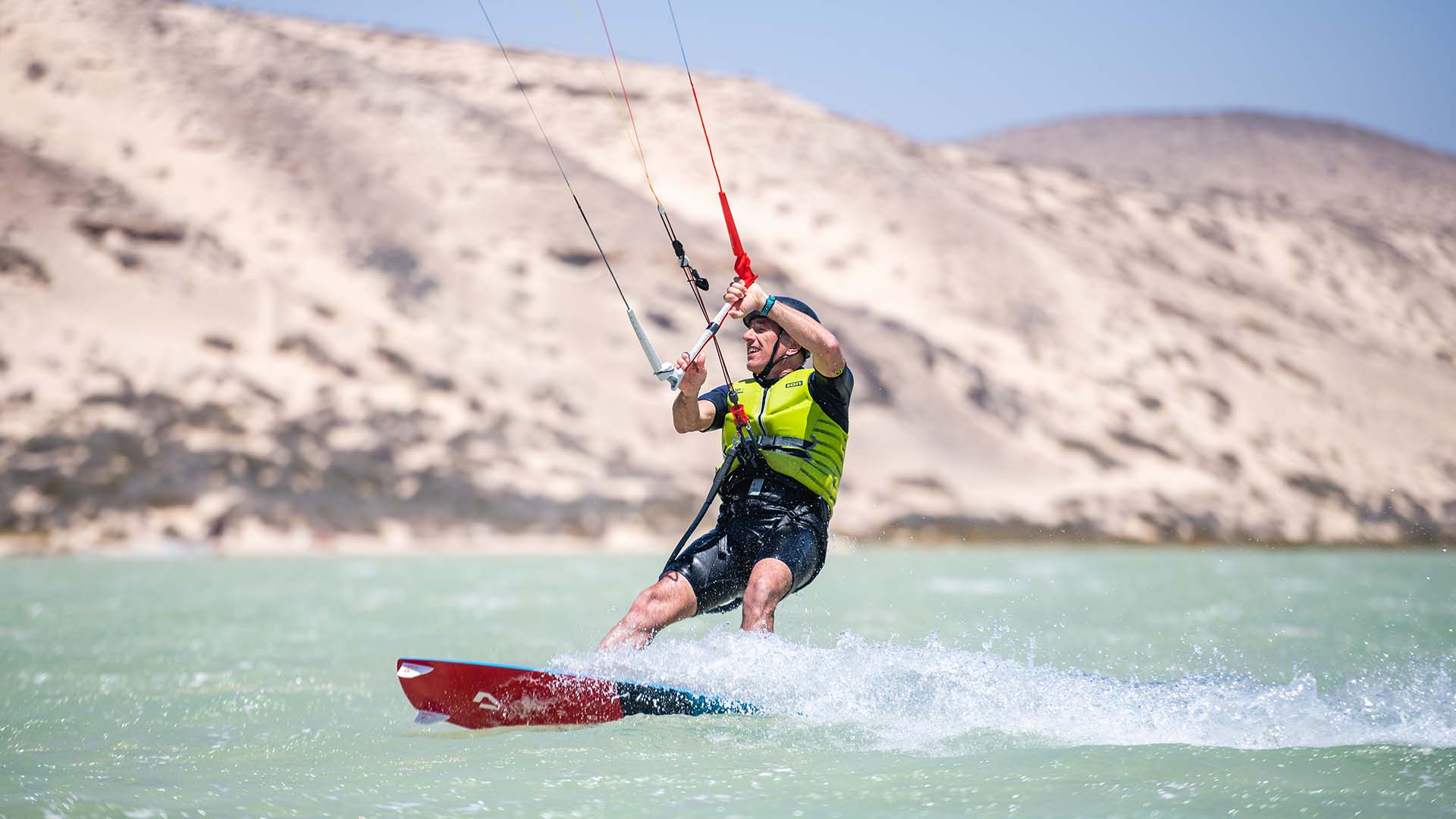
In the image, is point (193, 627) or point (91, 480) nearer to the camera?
point (193, 627)

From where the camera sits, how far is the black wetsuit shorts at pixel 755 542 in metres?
5.00

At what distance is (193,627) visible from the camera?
335 inches

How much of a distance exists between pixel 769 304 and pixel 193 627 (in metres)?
5.58

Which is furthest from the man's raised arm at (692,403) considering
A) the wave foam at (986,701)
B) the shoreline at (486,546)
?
the shoreline at (486,546)

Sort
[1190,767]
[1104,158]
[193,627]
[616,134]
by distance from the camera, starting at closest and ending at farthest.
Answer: [1190,767]
[193,627]
[616,134]
[1104,158]

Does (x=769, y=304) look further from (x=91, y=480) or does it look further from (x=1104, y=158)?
(x=1104, y=158)

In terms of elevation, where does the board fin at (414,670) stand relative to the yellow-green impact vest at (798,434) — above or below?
below

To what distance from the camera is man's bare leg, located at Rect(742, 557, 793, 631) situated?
4.79 metres

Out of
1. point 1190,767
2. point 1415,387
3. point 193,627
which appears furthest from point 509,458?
point 1415,387

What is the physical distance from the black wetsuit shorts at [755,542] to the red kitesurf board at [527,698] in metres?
0.51

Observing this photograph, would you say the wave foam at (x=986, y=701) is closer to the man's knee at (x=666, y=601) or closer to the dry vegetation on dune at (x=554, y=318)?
the man's knee at (x=666, y=601)

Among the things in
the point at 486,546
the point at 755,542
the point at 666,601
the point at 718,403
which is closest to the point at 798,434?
the point at 718,403

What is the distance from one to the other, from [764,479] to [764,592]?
20.2 inches

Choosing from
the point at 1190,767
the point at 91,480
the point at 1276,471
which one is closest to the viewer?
the point at 1190,767
